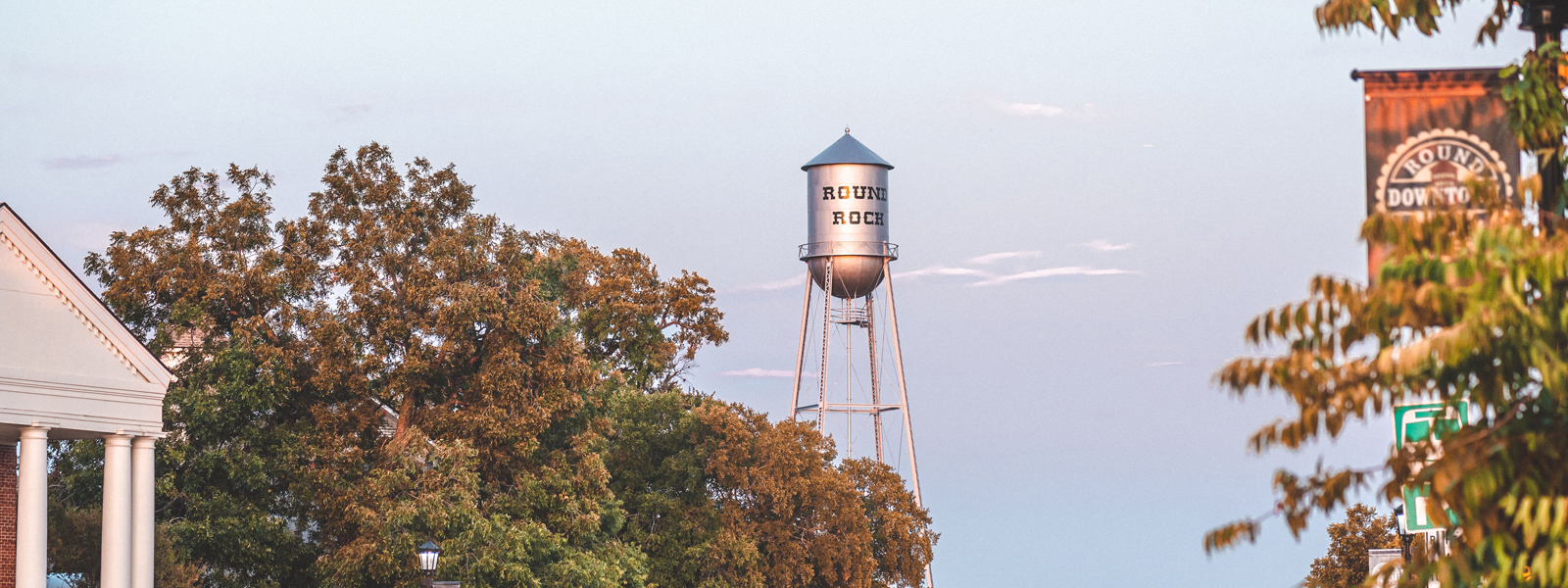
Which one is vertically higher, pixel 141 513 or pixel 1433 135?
pixel 1433 135

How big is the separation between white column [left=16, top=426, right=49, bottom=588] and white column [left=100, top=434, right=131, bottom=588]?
133 cm

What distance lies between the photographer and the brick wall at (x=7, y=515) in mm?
30219

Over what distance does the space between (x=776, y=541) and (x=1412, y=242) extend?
41033 millimetres

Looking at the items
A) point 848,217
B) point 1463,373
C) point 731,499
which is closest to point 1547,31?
point 1463,373

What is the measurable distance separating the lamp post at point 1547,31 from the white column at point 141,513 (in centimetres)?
2695

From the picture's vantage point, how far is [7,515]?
30688mm

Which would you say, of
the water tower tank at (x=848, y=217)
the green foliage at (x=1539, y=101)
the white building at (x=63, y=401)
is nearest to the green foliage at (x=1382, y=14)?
the green foliage at (x=1539, y=101)

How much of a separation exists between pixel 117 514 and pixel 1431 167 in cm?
2625

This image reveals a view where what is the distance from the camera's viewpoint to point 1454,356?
600 centimetres

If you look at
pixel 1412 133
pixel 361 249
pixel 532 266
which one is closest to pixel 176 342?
pixel 361 249

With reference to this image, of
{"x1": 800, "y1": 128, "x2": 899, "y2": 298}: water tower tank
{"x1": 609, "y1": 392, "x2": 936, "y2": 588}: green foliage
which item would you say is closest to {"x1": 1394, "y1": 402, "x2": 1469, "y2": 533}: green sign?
{"x1": 609, "y1": 392, "x2": 936, "y2": 588}: green foliage

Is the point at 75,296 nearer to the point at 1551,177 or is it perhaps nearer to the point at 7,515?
the point at 7,515

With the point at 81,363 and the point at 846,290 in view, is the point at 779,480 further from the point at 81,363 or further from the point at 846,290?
the point at 81,363

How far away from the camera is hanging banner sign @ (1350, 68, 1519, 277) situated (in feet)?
27.4
